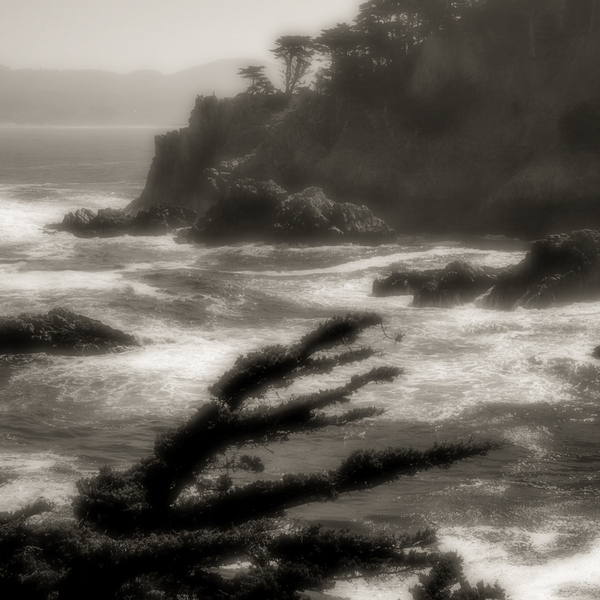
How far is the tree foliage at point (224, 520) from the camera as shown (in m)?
8.67

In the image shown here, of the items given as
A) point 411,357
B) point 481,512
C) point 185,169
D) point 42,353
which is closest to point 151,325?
point 42,353

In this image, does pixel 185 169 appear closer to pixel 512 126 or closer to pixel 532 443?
pixel 512 126

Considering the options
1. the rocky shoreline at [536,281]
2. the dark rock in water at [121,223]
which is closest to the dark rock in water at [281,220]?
the dark rock in water at [121,223]

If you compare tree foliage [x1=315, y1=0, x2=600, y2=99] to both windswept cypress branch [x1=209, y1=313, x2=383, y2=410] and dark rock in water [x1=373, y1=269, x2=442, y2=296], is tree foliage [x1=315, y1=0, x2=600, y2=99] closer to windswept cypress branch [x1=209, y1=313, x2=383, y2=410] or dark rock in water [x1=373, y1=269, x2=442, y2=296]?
dark rock in water [x1=373, y1=269, x2=442, y2=296]

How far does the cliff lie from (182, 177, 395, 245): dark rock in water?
5.19 meters

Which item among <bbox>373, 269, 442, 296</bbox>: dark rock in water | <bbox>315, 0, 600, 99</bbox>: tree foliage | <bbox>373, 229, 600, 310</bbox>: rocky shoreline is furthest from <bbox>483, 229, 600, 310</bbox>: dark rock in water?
<bbox>315, 0, 600, 99</bbox>: tree foliage

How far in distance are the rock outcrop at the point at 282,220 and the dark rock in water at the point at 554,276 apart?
45.9ft

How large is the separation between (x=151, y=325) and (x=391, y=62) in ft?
112

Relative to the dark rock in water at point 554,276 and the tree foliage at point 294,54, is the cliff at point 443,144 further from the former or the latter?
the dark rock in water at point 554,276

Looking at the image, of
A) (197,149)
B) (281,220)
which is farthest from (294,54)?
(281,220)

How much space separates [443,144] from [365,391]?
32.7m

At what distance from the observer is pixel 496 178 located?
157 ft

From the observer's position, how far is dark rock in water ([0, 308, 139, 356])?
78.9ft

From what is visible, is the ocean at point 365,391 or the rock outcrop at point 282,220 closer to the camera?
the ocean at point 365,391
